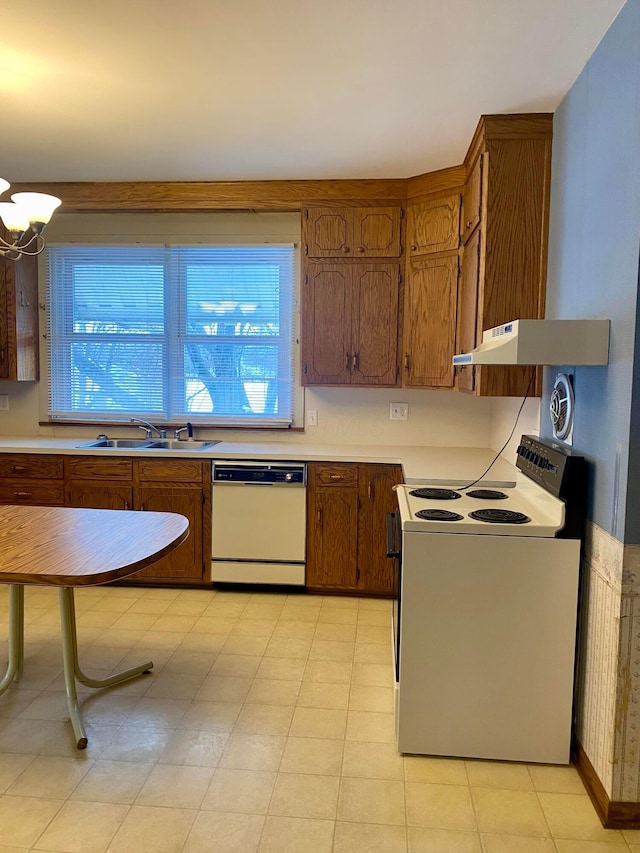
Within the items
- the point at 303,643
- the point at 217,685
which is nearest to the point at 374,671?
the point at 303,643

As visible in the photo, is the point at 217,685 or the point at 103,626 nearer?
the point at 217,685

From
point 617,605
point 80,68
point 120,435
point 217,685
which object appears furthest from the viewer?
A: point 120,435

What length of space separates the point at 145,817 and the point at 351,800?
640mm

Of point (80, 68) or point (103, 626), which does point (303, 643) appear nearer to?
point (103, 626)

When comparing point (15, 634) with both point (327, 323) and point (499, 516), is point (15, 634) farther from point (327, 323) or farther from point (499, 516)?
point (327, 323)

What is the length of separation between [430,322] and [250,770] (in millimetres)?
2475

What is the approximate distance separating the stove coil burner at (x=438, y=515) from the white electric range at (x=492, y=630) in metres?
0.01

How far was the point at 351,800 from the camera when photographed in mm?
1953

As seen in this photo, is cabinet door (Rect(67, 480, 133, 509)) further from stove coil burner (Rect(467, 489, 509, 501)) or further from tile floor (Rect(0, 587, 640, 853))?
stove coil burner (Rect(467, 489, 509, 501))

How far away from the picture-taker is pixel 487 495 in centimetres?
263

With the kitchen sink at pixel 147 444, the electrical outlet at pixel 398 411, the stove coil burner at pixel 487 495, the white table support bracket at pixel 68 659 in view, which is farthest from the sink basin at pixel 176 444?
the stove coil burner at pixel 487 495

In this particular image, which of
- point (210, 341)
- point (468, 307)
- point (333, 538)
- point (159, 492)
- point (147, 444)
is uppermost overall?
point (468, 307)

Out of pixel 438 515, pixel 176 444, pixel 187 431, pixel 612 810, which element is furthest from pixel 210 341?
pixel 612 810

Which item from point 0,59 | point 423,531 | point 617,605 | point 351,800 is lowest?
point 351,800
